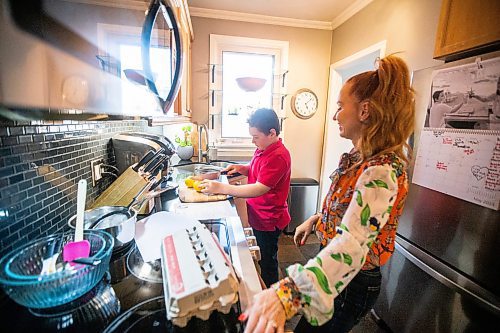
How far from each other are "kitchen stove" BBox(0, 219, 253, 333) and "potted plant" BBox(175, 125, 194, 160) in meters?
1.87

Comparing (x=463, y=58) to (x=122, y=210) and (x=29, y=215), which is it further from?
(x=29, y=215)

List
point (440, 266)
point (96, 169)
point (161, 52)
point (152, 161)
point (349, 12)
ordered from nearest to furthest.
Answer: point (161, 52) → point (96, 169) → point (152, 161) → point (440, 266) → point (349, 12)

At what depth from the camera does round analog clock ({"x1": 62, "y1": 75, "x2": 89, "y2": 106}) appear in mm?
347

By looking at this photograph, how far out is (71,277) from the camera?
469 millimetres

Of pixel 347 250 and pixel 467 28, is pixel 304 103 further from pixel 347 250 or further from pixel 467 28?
pixel 347 250

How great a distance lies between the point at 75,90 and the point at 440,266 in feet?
5.43

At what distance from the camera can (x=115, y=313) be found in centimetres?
49

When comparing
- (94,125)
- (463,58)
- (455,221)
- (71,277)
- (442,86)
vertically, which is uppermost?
(463,58)

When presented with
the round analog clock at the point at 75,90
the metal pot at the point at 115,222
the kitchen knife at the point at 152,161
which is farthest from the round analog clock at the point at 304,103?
the round analog clock at the point at 75,90

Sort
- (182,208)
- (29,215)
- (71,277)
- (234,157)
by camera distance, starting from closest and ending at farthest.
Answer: (71,277) → (29,215) → (182,208) → (234,157)

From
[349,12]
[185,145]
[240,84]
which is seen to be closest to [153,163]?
[185,145]

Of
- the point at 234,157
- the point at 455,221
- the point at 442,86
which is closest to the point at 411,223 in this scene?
the point at 455,221

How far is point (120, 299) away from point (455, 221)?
1468mm

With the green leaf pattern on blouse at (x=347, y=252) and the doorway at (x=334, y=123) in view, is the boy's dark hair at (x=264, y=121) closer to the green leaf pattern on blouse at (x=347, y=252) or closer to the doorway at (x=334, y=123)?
the green leaf pattern on blouse at (x=347, y=252)
